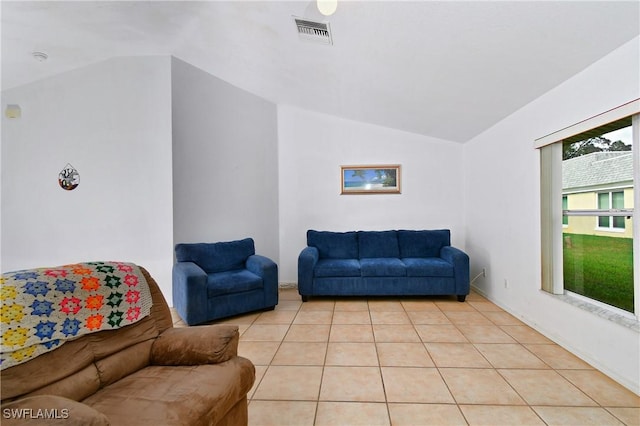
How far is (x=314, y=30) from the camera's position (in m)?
2.42

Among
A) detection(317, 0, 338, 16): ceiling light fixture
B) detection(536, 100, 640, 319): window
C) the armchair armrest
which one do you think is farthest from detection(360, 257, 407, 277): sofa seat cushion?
detection(317, 0, 338, 16): ceiling light fixture

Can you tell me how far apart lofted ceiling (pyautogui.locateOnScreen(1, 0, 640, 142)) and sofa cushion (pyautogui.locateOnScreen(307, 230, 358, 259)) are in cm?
185

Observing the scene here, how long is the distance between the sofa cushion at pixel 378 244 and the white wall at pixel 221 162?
137cm

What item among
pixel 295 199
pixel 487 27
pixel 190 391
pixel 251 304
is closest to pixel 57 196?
pixel 251 304

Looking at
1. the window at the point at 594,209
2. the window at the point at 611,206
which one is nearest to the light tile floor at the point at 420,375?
the window at the point at 594,209

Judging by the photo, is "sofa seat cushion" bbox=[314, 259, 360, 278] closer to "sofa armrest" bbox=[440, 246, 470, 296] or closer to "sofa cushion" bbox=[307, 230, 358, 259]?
"sofa cushion" bbox=[307, 230, 358, 259]

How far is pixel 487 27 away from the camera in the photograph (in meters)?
1.91

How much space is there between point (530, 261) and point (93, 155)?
16.4ft

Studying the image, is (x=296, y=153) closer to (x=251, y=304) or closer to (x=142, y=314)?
(x=251, y=304)

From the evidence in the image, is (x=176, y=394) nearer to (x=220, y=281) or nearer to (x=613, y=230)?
(x=220, y=281)

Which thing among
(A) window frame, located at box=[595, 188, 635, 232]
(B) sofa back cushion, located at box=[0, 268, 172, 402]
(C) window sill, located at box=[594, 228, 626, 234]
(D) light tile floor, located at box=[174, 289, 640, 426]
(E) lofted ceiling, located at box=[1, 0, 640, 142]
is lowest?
(D) light tile floor, located at box=[174, 289, 640, 426]

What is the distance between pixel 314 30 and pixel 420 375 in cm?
281

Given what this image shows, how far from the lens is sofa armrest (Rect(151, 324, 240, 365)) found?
4.58 feet

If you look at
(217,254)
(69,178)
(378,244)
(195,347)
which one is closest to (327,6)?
(195,347)
